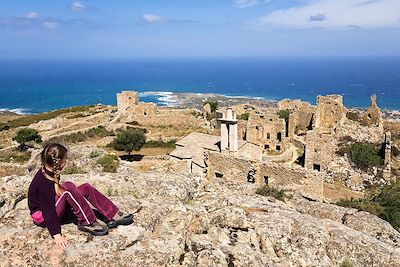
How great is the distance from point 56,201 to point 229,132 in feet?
55.2

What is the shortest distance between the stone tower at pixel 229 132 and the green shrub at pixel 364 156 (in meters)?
15.8

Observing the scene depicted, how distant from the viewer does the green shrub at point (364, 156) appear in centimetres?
3319

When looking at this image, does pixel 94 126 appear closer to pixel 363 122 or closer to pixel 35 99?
pixel 363 122

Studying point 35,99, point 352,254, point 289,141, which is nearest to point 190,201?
point 352,254

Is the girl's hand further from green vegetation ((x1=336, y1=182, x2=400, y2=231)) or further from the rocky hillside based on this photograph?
green vegetation ((x1=336, y1=182, x2=400, y2=231))

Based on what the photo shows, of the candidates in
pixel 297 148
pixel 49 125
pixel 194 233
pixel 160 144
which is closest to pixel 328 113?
pixel 297 148

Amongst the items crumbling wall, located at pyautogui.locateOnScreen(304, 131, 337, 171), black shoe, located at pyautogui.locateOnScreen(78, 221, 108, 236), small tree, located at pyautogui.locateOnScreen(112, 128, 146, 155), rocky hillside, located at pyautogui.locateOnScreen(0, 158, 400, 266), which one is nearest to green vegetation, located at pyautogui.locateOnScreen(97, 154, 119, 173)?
rocky hillside, located at pyautogui.locateOnScreen(0, 158, 400, 266)

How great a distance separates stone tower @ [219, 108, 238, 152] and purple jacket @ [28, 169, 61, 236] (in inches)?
660

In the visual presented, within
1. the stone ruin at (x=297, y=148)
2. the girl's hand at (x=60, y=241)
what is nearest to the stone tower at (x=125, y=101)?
the stone ruin at (x=297, y=148)

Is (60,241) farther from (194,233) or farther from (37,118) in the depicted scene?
(37,118)

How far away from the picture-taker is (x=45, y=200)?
640 centimetres

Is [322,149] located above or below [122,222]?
below

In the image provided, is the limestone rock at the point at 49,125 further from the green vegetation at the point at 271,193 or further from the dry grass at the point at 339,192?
the green vegetation at the point at 271,193

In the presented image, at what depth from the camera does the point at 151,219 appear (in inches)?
306
